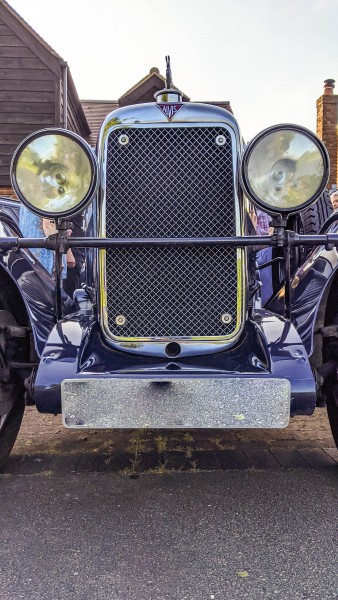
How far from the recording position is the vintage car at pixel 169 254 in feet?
7.13

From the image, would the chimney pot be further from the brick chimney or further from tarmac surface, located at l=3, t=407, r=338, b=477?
tarmac surface, located at l=3, t=407, r=338, b=477

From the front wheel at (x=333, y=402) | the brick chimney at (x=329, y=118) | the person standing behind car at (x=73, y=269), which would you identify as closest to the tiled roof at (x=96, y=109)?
the brick chimney at (x=329, y=118)

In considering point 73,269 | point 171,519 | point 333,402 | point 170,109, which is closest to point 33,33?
point 73,269

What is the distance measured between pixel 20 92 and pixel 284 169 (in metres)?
8.62

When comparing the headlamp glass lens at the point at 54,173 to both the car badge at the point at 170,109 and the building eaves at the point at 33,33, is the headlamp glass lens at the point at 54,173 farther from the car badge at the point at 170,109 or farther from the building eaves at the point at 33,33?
the building eaves at the point at 33,33

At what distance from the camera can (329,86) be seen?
1387 cm

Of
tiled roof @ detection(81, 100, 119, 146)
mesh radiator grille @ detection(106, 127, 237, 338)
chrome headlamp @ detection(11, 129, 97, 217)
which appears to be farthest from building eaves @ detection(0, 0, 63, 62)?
chrome headlamp @ detection(11, 129, 97, 217)

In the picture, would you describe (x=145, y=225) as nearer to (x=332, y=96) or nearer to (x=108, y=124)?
(x=108, y=124)

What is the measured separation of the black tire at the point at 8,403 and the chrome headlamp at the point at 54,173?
578 mm

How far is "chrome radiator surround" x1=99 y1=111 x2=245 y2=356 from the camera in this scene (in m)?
2.36

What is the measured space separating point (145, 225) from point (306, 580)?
1526 mm

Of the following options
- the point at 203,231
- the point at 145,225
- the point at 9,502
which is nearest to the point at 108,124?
the point at 145,225

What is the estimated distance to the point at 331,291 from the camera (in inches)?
98.0

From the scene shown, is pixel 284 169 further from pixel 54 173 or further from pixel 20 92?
pixel 20 92
